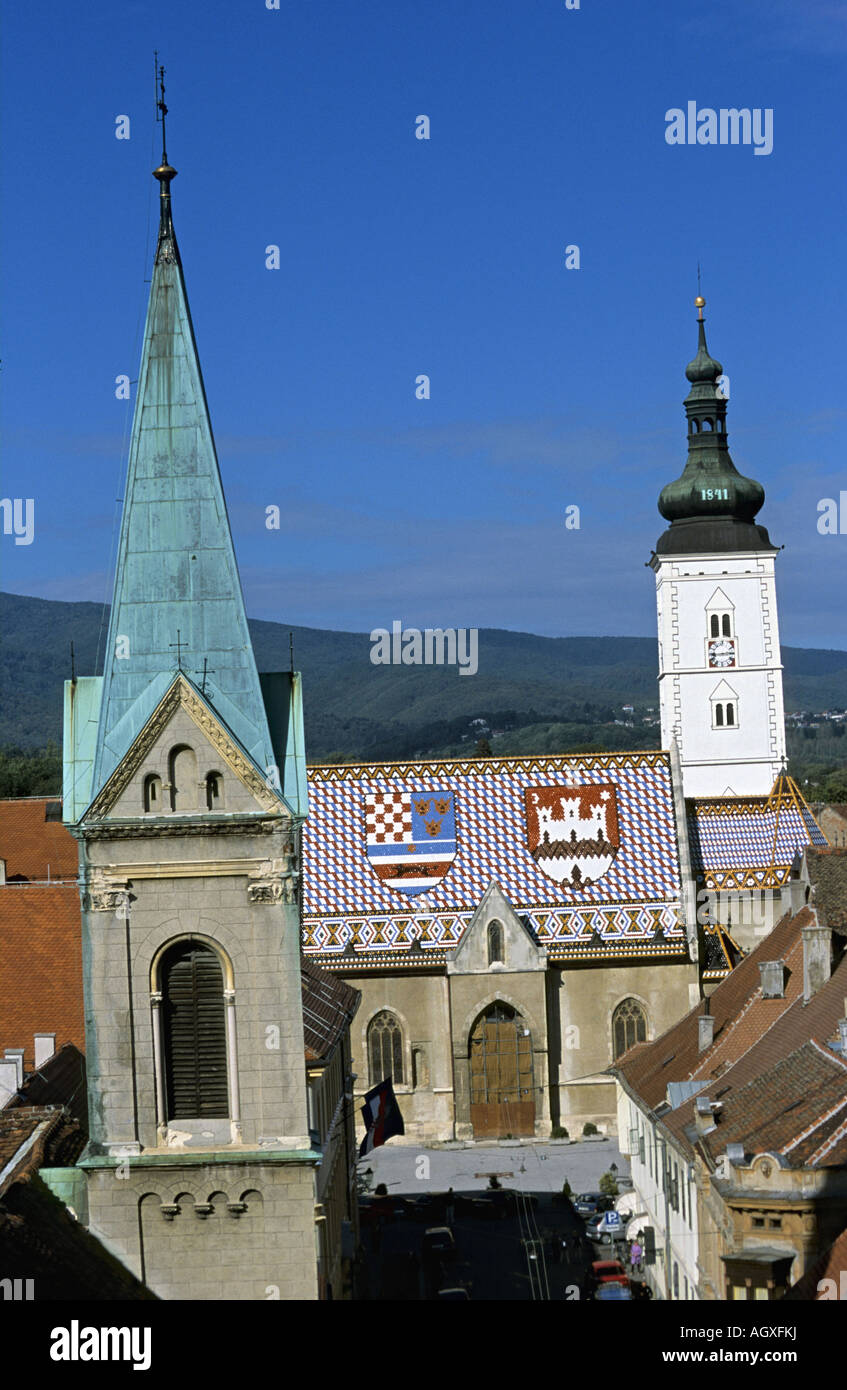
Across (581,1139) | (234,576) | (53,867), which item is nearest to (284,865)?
(234,576)

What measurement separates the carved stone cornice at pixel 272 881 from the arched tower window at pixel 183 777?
4.33 ft

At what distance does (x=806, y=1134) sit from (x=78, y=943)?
22809mm

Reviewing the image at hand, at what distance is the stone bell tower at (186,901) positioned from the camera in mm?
29391

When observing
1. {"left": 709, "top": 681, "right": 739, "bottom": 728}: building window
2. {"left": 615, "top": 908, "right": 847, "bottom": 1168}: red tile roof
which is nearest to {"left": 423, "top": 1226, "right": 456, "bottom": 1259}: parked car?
{"left": 615, "top": 908, "right": 847, "bottom": 1168}: red tile roof

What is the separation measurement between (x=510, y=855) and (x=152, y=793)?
46015 mm

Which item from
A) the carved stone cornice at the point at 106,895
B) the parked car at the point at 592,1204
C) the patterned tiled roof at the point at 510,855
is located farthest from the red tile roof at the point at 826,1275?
the patterned tiled roof at the point at 510,855

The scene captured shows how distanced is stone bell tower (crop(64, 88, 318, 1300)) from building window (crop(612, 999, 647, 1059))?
1749 inches

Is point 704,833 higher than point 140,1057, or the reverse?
point 704,833

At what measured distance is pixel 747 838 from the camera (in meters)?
77.1

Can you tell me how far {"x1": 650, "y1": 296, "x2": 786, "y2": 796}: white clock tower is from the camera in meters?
108

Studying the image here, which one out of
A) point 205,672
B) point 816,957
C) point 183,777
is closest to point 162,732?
point 183,777
